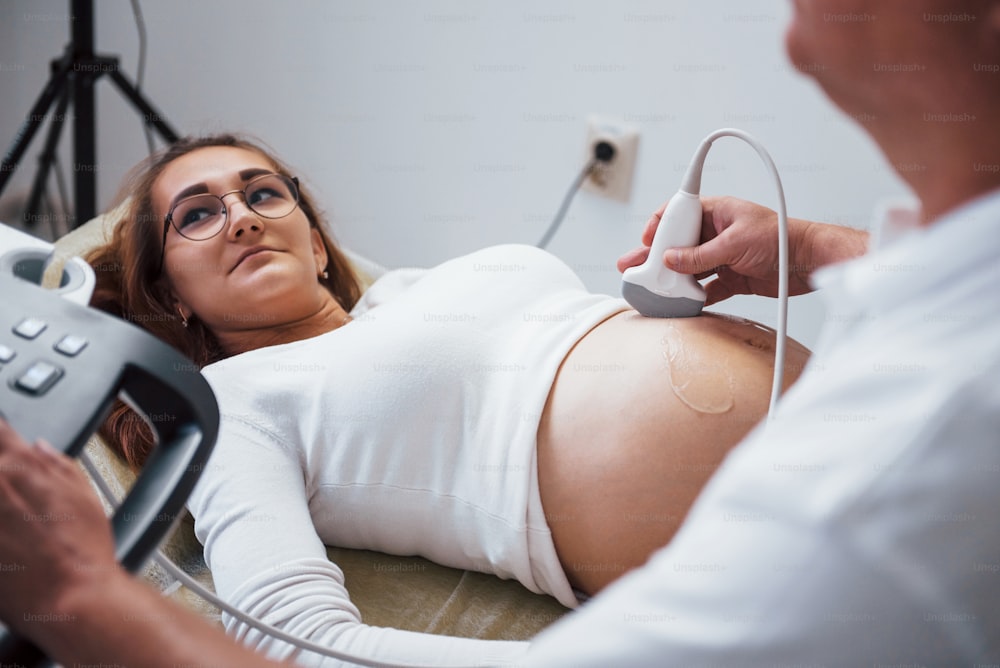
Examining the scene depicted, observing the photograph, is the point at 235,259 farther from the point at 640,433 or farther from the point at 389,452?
the point at 640,433

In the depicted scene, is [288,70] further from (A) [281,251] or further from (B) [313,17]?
(A) [281,251]

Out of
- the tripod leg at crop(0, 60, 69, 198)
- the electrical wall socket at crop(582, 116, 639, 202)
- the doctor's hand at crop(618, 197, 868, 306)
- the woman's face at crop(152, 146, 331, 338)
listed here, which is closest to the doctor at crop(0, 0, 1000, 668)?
the doctor's hand at crop(618, 197, 868, 306)

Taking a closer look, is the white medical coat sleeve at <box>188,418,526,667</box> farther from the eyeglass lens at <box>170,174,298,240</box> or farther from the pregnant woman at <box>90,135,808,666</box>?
the eyeglass lens at <box>170,174,298,240</box>

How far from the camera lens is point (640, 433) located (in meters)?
0.95

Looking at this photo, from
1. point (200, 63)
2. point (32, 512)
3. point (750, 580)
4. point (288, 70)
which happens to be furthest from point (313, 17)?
point (750, 580)

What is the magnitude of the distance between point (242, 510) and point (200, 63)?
1720 millimetres

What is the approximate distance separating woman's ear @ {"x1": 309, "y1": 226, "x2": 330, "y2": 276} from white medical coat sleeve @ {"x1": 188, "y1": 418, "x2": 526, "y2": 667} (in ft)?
1.45

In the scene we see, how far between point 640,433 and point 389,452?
0.28m

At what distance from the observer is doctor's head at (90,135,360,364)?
1.24 metres

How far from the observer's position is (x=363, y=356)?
1.06 metres

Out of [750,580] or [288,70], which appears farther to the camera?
[288,70]

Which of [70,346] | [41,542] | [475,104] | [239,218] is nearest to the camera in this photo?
[41,542]

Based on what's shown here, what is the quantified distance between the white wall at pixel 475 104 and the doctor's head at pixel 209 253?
0.24 m

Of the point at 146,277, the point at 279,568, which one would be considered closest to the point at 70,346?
the point at 279,568
